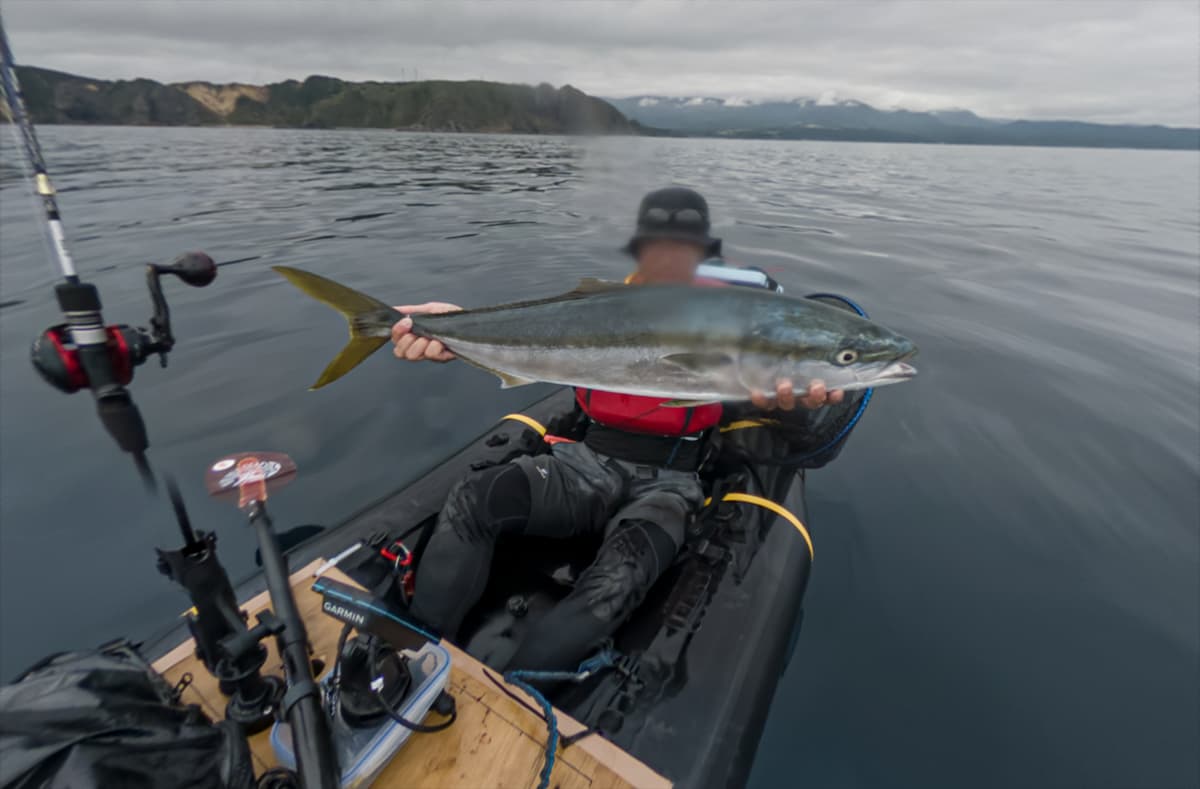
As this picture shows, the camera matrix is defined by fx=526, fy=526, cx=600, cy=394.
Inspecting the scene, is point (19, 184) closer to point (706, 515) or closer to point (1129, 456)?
point (706, 515)

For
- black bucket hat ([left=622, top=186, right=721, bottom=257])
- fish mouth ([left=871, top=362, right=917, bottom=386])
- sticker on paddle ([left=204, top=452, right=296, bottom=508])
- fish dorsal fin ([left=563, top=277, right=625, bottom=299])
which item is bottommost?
sticker on paddle ([left=204, top=452, right=296, bottom=508])

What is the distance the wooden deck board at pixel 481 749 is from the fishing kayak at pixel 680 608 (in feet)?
0.53

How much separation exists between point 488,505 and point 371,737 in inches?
66.3

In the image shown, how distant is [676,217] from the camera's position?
4.05m

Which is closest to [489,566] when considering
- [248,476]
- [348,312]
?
[248,476]

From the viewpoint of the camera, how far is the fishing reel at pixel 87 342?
7.99 feet

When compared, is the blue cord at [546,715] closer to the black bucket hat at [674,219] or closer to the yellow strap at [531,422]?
the yellow strap at [531,422]

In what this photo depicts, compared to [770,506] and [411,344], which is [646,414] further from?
[411,344]

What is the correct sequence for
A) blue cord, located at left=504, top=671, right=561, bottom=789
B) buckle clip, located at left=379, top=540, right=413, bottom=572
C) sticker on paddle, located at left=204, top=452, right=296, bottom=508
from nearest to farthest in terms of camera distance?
blue cord, located at left=504, top=671, right=561, bottom=789, sticker on paddle, located at left=204, top=452, right=296, bottom=508, buckle clip, located at left=379, top=540, right=413, bottom=572

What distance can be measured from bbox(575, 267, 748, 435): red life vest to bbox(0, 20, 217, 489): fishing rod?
9.21ft

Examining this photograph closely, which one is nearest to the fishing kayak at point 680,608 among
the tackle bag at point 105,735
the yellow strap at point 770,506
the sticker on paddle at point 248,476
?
the yellow strap at point 770,506

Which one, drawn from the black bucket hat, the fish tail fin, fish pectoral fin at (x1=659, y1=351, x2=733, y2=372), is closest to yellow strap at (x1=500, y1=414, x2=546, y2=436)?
the fish tail fin

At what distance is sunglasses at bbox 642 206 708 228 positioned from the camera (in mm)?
4016

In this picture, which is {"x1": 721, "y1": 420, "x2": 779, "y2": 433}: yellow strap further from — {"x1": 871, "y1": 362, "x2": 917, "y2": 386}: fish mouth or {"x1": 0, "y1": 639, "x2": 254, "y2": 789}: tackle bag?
{"x1": 0, "y1": 639, "x2": 254, "y2": 789}: tackle bag
